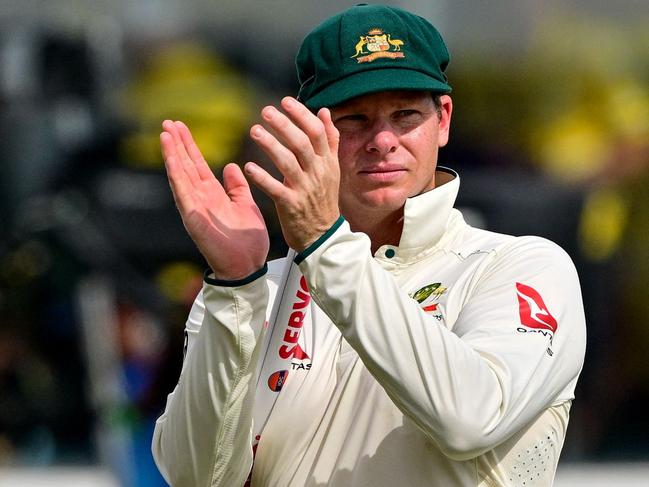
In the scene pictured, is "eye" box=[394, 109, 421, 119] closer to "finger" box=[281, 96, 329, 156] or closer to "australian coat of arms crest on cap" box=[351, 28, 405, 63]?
"australian coat of arms crest on cap" box=[351, 28, 405, 63]

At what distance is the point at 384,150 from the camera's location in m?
2.36

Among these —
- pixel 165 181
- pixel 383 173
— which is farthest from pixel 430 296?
pixel 165 181

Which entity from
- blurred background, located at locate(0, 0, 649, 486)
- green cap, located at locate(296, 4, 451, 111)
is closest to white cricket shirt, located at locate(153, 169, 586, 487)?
green cap, located at locate(296, 4, 451, 111)

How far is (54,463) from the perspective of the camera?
17.0ft

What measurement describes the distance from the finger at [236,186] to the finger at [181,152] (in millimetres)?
52

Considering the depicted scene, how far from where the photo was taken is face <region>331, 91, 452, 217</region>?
236 centimetres

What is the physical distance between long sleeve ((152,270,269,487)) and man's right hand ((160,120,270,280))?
0.04 meters

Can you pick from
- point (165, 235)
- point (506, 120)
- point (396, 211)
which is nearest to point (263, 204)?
point (165, 235)

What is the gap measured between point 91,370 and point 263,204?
96cm

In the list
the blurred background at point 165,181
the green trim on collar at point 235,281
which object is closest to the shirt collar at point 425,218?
the green trim on collar at point 235,281

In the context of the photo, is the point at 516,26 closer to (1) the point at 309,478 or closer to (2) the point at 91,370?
(2) the point at 91,370


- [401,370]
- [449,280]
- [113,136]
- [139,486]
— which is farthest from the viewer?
[113,136]

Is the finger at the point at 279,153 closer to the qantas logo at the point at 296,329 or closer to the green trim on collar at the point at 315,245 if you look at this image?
the green trim on collar at the point at 315,245

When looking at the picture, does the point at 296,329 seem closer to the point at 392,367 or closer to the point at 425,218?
the point at 425,218
